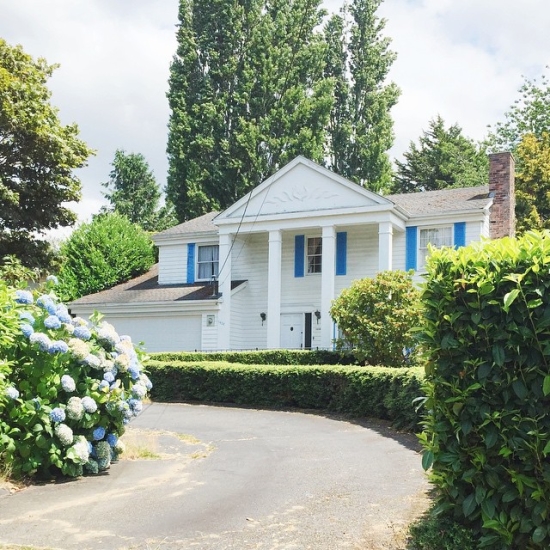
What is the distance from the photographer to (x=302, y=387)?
1647cm

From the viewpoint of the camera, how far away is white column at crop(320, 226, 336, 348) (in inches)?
992

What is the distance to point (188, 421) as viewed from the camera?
14.0 m

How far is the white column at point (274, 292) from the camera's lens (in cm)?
2622

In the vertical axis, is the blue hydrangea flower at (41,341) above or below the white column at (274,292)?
below

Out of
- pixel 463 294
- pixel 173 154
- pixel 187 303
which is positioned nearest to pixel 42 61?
pixel 187 303

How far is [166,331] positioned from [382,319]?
37.3 ft

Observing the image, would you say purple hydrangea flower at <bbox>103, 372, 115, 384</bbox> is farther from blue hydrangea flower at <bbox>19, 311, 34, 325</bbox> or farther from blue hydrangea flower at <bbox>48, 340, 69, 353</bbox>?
blue hydrangea flower at <bbox>19, 311, 34, 325</bbox>

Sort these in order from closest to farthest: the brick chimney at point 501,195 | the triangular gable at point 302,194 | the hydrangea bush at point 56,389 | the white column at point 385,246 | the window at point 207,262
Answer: the hydrangea bush at point 56,389, the white column at point 385,246, the triangular gable at point 302,194, the brick chimney at point 501,195, the window at point 207,262

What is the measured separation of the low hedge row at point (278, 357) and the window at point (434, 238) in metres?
5.85

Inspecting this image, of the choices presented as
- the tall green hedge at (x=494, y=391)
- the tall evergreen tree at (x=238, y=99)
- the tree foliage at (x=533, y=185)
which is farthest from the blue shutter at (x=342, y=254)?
the tall green hedge at (x=494, y=391)

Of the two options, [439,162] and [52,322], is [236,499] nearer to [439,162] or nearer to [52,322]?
[52,322]

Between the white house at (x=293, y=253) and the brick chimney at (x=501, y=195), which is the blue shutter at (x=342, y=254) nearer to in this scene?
the white house at (x=293, y=253)

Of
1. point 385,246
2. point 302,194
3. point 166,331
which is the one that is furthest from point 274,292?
point 166,331

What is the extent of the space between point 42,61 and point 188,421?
18.0 metres
